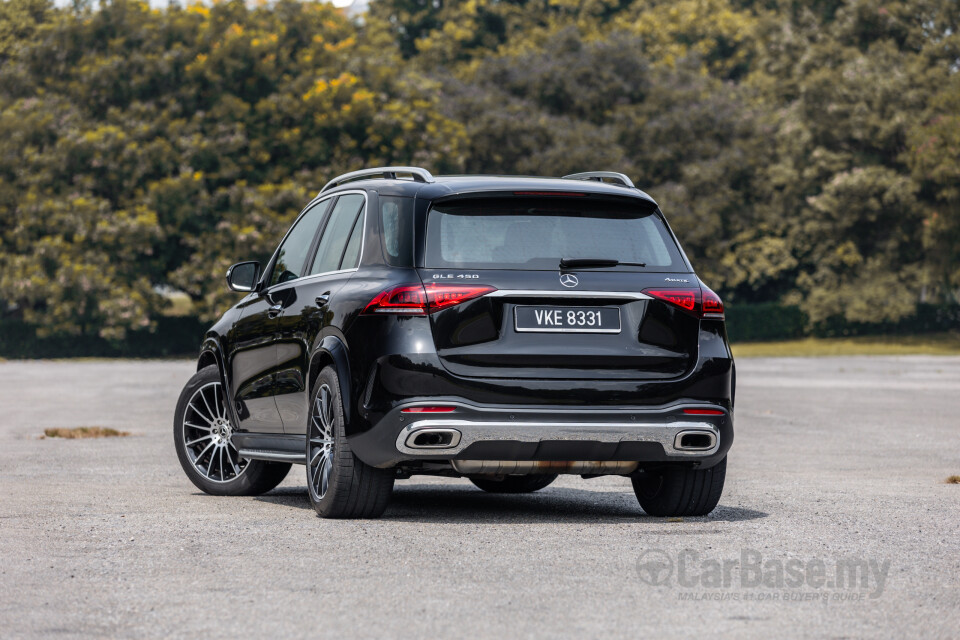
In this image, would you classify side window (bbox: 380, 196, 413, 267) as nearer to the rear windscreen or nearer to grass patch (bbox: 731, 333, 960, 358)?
the rear windscreen

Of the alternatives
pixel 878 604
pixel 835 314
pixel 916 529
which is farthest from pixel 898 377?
pixel 835 314

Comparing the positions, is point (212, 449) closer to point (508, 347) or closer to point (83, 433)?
point (508, 347)

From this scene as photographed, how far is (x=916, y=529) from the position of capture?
7.96 meters

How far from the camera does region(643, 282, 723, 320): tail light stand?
26.4 ft

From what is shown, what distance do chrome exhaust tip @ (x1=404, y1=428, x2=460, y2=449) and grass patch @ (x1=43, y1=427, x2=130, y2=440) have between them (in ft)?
26.9

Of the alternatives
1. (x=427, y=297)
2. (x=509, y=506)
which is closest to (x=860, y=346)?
(x=509, y=506)

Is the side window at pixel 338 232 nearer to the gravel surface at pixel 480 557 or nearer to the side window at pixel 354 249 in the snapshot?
the side window at pixel 354 249

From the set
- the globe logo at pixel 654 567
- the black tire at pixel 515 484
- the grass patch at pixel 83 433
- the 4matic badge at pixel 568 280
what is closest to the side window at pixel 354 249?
the 4matic badge at pixel 568 280

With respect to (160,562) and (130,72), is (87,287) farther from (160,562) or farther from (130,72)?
(160,562)

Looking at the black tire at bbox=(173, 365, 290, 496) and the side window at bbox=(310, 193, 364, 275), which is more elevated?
the side window at bbox=(310, 193, 364, 275)

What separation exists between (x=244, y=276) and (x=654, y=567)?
4180 mm

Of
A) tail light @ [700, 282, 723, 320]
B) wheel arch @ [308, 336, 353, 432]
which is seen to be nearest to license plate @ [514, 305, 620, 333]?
tail light @ [700, 282, 723, 320]

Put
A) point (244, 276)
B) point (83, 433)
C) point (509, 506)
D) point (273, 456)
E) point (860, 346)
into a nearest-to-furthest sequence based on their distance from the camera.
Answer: point (273, 456)
point (509, 506)
point (244, 276)
point (83, 433)
point (860, 346)

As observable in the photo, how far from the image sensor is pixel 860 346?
53469 millimetres
